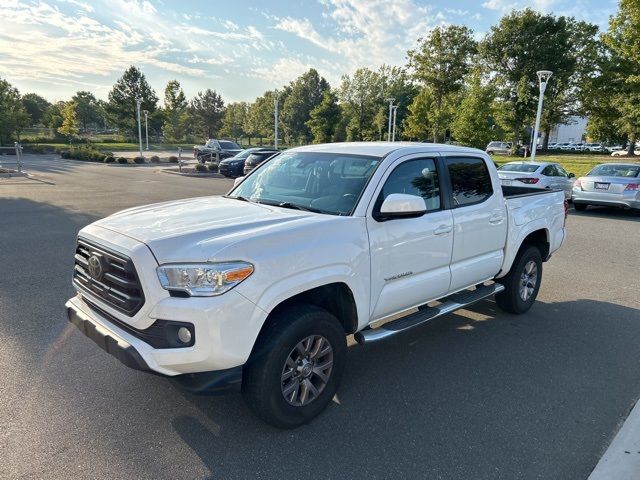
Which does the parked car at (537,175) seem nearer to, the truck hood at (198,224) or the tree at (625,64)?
the truck hood at (198,224)

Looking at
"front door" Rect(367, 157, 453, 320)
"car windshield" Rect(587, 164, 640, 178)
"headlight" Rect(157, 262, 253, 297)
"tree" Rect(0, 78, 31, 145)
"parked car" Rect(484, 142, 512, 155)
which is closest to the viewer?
"headlight" Rect(157, 262, 253, 297)

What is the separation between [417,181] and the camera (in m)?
3.86

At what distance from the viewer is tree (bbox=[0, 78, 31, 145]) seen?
42.6 meters

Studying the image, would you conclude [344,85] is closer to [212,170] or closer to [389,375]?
[212,170]

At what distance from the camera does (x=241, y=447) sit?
2.79 m

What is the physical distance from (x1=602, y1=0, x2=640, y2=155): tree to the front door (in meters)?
32.3

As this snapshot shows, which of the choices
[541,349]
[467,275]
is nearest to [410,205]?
[467,275]

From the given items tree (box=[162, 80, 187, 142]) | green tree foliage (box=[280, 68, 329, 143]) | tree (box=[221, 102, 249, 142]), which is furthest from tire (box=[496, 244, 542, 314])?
tree (box=[221, 102, 249, 142])

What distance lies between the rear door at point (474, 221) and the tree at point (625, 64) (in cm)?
3131

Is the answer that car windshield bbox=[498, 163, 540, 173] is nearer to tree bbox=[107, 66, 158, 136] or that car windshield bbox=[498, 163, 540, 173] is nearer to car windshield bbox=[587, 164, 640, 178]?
car windshield bbox=[587, 164, 640, 178]

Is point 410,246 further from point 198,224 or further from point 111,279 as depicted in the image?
point 111,279

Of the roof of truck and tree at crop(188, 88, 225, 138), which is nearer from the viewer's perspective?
the roof of truck

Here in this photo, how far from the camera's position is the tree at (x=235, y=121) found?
269 ft

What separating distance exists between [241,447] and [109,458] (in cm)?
79
